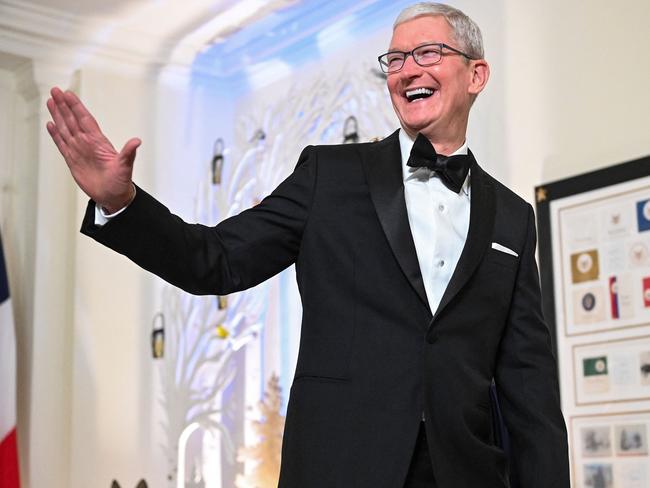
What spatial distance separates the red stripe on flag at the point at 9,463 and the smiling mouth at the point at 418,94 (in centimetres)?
341

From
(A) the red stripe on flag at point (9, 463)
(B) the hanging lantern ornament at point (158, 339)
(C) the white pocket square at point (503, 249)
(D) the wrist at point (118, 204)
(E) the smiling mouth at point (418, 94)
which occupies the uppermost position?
(E) the smiling mouth at point (418, 94)

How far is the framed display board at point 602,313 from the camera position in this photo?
3.21 metres

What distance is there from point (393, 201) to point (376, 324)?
0.74 ft

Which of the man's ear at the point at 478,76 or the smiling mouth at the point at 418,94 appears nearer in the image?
the smiling mouth at the point at 418,94

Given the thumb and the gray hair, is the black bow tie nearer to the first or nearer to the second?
the gray hair

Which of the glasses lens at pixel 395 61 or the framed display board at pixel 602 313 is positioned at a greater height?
the glasses lens at pixel 395 61

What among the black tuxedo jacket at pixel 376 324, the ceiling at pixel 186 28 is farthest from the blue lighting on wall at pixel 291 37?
the black tuxedo jacket at pixel 376 324

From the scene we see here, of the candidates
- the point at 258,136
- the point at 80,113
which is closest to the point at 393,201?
the point at 80,113

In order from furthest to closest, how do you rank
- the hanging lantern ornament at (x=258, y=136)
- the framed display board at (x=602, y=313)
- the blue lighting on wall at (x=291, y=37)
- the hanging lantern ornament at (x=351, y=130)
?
the hanging lantern ornament at (x=258, y=136), the blue lighting on wall at (x=291, y=37), the hanging lantern ornament at (x=351, y=130), the framed display board at (x=602, y=313)

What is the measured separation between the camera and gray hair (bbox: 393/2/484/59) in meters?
1.98

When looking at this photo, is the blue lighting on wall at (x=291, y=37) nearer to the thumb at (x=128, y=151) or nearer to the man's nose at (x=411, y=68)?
the man's nose at (x=411, y=68)

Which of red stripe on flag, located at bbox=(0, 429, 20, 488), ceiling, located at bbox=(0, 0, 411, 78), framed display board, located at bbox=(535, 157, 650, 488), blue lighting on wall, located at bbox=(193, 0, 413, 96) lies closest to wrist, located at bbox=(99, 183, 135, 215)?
framed display board, located at bbox=(535, 157, 650, 488)

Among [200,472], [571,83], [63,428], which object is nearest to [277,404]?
[200,472]

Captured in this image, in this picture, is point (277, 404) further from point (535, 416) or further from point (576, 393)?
point (535, 416)
